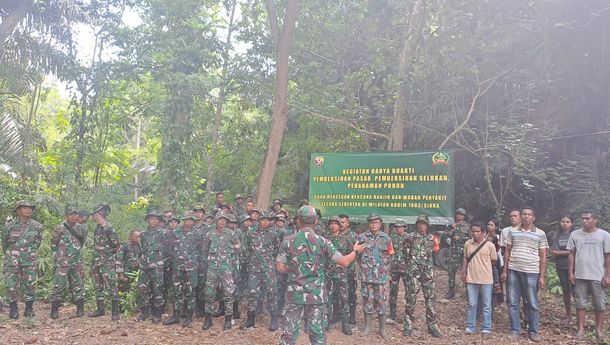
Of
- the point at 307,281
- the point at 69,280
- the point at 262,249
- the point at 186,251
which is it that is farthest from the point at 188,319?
the point at 307,281

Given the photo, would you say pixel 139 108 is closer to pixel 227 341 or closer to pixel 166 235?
pixel 166 235

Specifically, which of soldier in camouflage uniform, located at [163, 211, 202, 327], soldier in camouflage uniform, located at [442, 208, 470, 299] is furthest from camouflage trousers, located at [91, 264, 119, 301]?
soldier in camouflage uniform, located at [442, 208, 470, 299]

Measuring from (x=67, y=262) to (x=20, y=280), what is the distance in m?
0.86

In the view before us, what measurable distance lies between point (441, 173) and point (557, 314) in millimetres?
3090

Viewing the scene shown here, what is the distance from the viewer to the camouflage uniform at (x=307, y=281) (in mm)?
4969

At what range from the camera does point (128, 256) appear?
25.6ft

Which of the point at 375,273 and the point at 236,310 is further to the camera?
the point at 236,310

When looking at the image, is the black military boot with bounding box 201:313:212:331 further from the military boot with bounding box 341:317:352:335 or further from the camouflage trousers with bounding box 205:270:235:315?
the military boot with bounding box 341:317:352:335

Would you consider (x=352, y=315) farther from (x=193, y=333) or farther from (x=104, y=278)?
(x=104, y=278)

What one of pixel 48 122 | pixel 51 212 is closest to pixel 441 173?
pixel 51 212

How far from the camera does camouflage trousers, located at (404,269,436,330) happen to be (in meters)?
6.81

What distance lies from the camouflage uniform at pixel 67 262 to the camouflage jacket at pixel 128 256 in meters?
0.67

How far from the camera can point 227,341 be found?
6.33 metres

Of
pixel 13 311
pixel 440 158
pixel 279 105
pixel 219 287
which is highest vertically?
pixel 279 105
